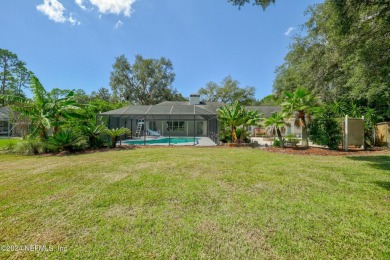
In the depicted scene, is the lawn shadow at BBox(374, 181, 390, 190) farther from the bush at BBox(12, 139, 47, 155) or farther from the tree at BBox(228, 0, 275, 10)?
the bush at BBox(12, 139, 47, 155)

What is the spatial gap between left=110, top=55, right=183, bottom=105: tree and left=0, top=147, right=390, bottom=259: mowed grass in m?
37.0

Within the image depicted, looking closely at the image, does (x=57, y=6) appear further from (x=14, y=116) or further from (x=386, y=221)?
(x=386, y=221)

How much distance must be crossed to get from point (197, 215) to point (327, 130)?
11.6m

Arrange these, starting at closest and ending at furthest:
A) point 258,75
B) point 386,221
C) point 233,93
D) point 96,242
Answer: point 96,242 → point 386,221 → point 258,75 → point 233,93

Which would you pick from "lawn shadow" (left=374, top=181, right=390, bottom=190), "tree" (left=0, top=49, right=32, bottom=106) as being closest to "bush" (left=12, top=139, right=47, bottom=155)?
"lawn shadow" (left=374, top=181, right=390, bottom=190)

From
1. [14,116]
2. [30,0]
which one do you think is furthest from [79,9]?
[14,116]

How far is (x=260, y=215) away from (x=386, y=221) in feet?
6.70

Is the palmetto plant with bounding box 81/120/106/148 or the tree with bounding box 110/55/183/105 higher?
the tree with bounding box 110/55/183/105

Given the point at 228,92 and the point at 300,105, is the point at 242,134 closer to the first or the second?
the point at 300,105

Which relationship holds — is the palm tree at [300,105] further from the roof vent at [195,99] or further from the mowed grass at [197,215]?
the roof vent at [195,99]

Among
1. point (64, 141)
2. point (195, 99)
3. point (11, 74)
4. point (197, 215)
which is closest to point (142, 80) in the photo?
point (195, 99)

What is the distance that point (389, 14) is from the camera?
6.98 meters

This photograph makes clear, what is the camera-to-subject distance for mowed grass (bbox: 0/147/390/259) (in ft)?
8.18

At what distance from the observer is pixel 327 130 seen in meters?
11.6
